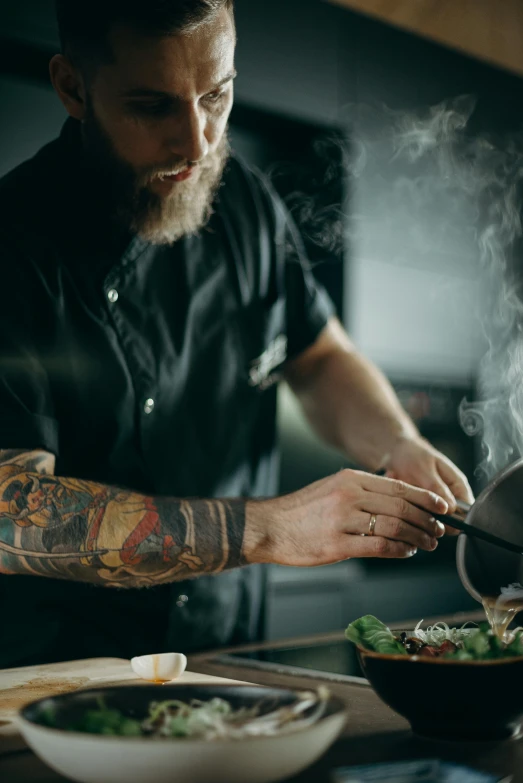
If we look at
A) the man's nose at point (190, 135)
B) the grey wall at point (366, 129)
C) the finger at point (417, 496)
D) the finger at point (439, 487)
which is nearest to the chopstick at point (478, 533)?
the finger at point (417, 496)

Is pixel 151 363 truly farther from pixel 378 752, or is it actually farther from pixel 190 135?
pixel 378 752

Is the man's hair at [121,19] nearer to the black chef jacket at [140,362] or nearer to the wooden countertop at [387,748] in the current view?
the black chef jacket at [140,362]

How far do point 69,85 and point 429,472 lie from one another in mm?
1120

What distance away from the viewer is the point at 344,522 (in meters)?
1.16

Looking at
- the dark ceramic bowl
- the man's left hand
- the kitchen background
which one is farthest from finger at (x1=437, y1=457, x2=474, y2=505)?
the kitchen background

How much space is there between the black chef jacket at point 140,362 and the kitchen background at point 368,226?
28.5 inches

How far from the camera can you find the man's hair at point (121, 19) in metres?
1.67

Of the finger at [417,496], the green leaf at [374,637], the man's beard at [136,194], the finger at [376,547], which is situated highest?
the man's beard at [136,194]

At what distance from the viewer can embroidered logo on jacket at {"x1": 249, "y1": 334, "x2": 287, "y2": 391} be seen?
1.94m

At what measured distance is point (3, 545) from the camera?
4.37 feet

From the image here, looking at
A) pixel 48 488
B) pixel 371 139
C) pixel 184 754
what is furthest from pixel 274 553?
pixel 371 139

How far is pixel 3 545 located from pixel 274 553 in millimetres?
444

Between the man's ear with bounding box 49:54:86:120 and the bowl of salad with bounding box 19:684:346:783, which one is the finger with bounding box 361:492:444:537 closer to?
the bowl of salad with bounding box 19:684:346:783

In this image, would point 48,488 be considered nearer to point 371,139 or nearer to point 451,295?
point 371,139
